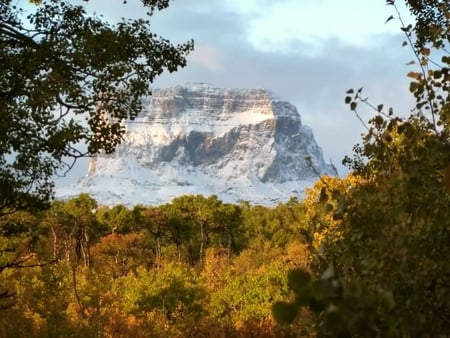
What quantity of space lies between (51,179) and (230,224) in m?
55.4

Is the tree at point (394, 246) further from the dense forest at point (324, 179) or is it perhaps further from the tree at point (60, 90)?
the tree at point (60, 90)

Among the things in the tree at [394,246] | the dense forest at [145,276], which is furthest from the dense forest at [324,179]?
the dense forest at [145,276]

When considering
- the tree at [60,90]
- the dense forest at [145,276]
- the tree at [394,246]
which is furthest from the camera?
the dense forest at [145,276]

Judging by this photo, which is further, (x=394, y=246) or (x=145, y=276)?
(x=145, y=276)

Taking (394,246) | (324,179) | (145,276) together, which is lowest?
(145,276)

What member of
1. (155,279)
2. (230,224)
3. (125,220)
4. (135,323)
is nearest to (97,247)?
(125,220)

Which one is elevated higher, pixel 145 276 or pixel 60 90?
pixel 60 90

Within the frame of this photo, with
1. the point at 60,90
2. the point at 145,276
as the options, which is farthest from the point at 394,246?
the point at 145,276

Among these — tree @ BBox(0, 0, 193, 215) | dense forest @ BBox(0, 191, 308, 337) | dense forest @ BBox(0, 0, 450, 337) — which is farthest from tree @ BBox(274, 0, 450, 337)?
tree @ BBox(0, 0, 193, 215)

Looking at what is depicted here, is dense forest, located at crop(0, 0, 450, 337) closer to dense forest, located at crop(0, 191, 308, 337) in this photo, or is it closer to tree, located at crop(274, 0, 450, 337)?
tree, located at crop(274, 0, 450, 337)

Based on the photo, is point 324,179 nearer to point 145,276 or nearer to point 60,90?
point 60,90

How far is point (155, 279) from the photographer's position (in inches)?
1319

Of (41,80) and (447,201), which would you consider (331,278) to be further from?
(41,80)

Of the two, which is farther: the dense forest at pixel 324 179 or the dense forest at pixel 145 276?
the dense forest at pixel 145 276
